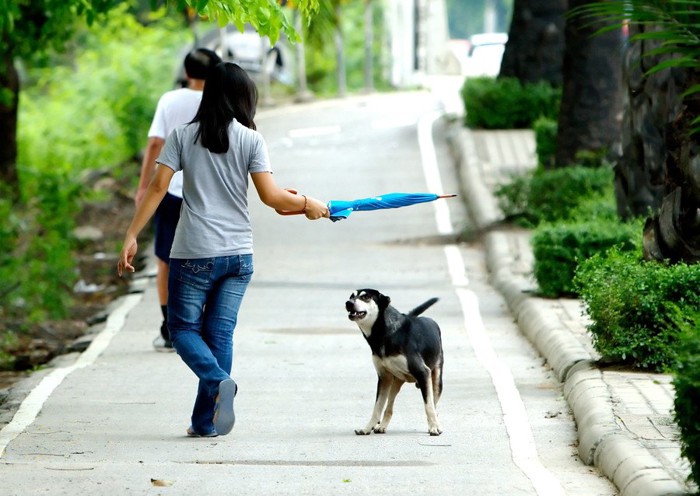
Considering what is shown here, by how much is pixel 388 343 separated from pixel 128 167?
2052 cm

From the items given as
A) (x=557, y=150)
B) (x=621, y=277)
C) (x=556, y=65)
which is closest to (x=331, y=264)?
(x=557, y=150)

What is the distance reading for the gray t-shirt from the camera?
8.12m

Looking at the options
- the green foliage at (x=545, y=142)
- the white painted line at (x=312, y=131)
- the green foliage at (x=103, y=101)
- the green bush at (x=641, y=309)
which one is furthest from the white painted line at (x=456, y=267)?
the white painted line at (x=312, y=131)

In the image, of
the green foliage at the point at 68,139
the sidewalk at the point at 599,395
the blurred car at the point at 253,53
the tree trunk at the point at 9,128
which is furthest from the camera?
the blurred car at the point at 253,53

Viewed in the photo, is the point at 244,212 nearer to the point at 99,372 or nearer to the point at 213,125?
the point at 213,125

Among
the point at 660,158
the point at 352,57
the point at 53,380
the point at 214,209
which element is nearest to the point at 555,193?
the point at 660,158

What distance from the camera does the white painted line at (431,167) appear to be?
69.0 feet

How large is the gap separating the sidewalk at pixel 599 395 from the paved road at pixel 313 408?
14cm

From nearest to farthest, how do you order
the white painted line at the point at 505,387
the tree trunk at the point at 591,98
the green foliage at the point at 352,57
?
the white painted line at the point at 505,387 < the tree trunk at the point at 591,98 < the green foliage at the point at 352,57

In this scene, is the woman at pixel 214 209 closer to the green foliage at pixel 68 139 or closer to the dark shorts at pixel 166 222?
the dark shorts at pixel 166 222

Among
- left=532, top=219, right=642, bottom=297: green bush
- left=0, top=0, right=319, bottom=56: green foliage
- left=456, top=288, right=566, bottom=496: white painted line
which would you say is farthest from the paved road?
left=0, top=0, right=319, bottom=56: green foliage

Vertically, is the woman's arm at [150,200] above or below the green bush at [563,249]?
above

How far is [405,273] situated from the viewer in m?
16.9

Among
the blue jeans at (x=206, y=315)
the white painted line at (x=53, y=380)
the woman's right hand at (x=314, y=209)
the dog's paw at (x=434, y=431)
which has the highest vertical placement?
the woman's right hand at (x=314, y=209)
